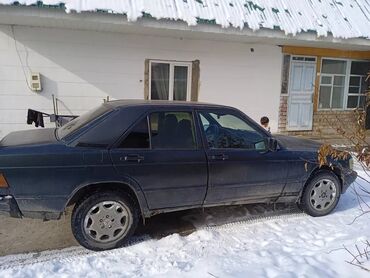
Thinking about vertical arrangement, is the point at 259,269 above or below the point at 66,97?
below

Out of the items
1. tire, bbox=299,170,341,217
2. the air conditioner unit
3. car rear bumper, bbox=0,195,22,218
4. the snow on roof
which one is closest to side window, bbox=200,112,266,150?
tire, bbox=299,170,341,217

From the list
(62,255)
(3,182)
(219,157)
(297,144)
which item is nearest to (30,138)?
(3,182)

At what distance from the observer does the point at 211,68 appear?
9.46m

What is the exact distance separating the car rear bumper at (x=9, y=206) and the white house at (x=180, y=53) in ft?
13.0

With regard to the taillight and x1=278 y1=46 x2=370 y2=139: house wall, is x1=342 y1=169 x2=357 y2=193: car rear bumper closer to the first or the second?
the taillight

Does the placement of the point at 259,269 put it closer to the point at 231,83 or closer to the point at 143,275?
the point at 143,275

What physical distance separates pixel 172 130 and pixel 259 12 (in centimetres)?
561

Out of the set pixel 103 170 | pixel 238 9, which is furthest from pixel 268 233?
pixel 238 9

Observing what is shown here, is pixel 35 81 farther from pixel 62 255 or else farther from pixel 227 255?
pixel 227 255

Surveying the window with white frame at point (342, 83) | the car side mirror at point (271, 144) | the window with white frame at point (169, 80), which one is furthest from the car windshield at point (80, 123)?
the window with white frame at point (342, 83)

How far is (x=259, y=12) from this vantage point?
854 centimetres

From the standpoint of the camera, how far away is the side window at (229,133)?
14.2 feet

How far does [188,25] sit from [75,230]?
4.98m

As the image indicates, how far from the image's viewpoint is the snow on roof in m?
6.80
